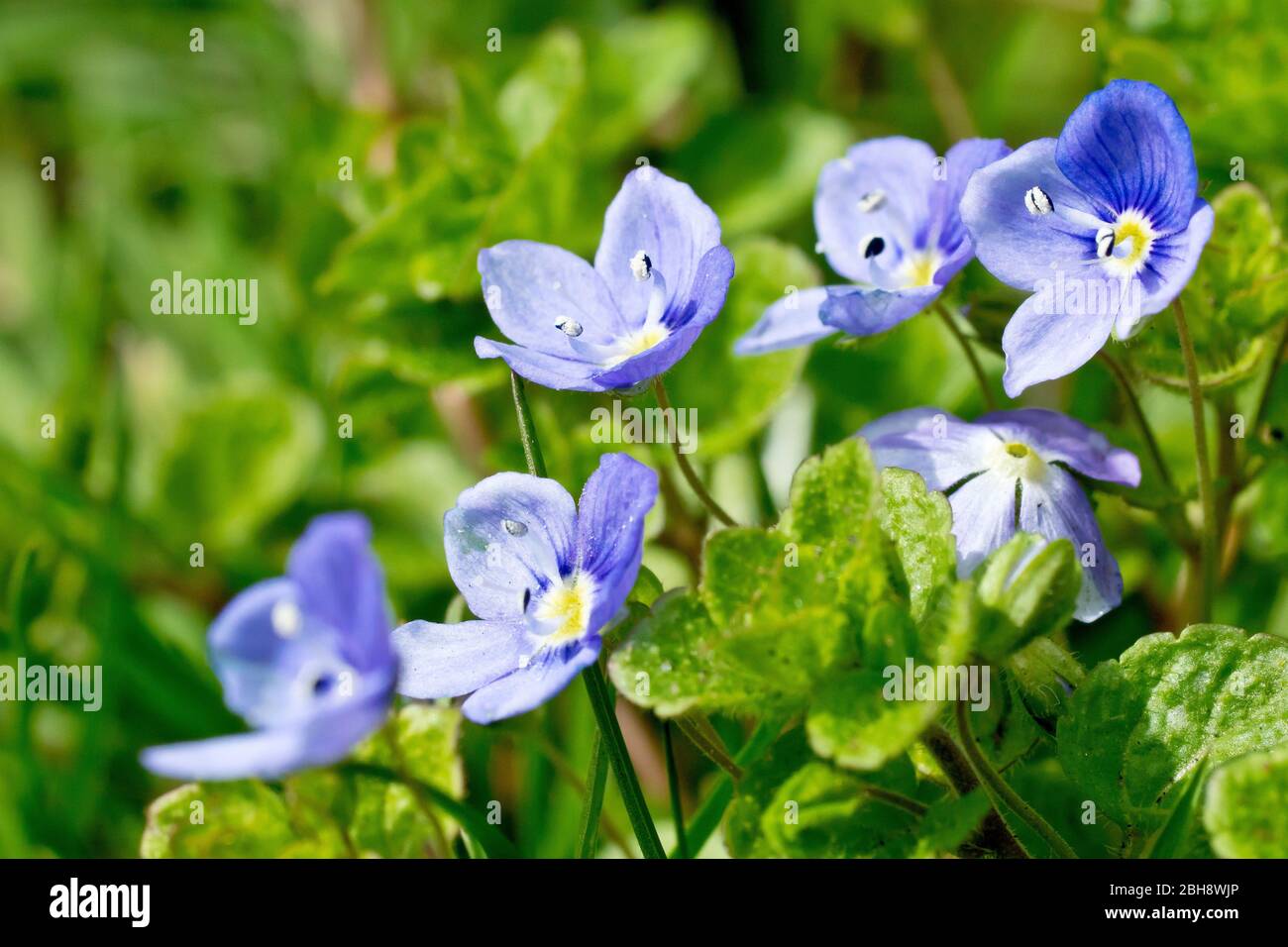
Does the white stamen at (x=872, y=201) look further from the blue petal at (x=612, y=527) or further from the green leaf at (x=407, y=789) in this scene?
the green leaf at (x=407, y=789)

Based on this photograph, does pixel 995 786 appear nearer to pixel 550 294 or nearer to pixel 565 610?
pixel 565 610

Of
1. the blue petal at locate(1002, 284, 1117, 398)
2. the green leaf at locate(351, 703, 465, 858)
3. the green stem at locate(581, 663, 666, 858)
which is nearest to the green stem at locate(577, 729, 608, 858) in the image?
the green stem at locate(581, 663, 666, 858)

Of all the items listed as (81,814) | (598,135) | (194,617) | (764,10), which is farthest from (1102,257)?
(764,10)

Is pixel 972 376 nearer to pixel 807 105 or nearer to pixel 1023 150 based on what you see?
pixel 1023 150

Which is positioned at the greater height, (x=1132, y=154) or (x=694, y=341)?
(x=1132, y=154)

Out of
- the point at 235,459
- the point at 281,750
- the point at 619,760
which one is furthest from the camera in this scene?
the point at 235,459

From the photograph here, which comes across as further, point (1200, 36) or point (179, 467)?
point (179, 467)

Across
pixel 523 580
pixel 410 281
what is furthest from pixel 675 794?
pixel 410 281
